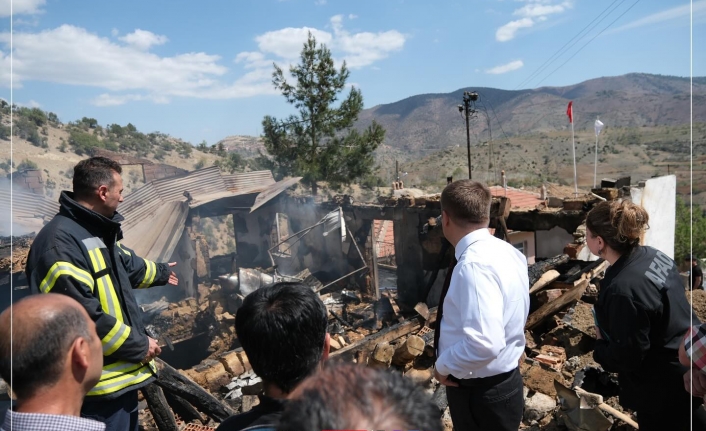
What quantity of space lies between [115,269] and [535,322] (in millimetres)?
4292

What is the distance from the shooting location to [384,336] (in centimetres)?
526

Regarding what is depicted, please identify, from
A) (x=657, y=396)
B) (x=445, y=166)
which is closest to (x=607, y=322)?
(x=657, y=396)

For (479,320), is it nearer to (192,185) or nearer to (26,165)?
(192,185)

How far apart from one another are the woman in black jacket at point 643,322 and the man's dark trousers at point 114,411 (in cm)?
275

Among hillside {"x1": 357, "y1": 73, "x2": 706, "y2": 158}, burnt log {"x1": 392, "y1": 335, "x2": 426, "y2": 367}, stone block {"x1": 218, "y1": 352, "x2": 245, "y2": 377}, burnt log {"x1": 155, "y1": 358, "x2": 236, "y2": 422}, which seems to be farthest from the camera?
hillside {"x1": 357, "y1": 73, "x2": 706, "y2": 158}

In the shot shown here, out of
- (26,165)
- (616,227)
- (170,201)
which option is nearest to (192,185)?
(170,201)

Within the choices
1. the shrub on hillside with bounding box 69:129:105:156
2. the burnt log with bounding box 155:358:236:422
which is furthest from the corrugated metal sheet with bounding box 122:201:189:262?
the shrub on hillside with bounding box 69:129:105:156

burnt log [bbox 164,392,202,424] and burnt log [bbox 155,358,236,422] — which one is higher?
burnt log [bbox 155,358,236,422]

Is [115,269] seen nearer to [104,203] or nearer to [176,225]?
[104,203]

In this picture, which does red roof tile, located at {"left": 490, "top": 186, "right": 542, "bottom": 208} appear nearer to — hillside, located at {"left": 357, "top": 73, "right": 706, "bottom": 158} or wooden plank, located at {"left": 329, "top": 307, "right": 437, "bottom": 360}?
wooden plank, located at {"left": 329, "top": 307, "right": 437, "bottom": 360}

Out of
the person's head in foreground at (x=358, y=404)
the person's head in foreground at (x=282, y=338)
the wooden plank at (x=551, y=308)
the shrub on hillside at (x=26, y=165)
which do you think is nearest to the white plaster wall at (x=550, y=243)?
the wooden plank at (x=551, y=308)

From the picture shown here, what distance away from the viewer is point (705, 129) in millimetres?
47281

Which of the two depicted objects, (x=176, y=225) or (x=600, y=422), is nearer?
(x=600, y=422)

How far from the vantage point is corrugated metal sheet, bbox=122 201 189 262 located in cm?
1308
